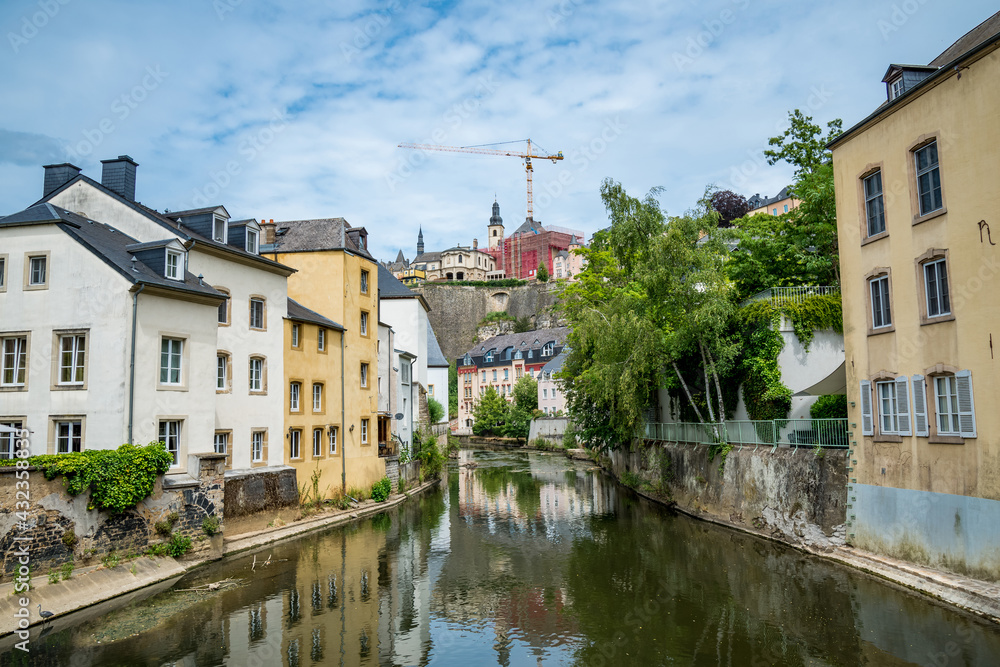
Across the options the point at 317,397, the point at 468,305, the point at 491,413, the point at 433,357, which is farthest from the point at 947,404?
the point at 468,305

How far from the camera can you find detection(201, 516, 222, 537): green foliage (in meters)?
20.0

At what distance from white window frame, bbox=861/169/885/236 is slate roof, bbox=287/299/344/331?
66.6ft

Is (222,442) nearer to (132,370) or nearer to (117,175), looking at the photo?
(132,370)

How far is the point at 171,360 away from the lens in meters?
20.4

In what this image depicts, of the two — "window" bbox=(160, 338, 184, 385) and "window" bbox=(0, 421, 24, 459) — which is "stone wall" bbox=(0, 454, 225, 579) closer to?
"window" bbox=(160, 338, 184, 385)

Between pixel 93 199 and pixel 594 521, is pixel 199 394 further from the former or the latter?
pixel 594 521

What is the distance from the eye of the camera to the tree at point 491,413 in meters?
83.4

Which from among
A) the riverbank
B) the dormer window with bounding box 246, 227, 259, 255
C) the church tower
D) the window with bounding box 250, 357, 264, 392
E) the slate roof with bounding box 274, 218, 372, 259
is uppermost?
the church tower

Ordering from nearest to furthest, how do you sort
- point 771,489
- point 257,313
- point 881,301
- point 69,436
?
point 881,301, point 69,436, point 771,489, point 257,313

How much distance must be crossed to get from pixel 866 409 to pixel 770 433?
15.2 feet

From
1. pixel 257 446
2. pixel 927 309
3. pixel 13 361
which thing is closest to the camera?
pixel 927 309

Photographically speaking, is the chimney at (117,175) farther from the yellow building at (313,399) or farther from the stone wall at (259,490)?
the stone wall at (259,490)

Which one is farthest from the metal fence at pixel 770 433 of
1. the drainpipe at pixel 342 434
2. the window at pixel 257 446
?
the window at pixel 257 446

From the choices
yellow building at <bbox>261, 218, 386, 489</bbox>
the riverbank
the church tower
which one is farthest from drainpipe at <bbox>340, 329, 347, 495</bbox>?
the church tower
